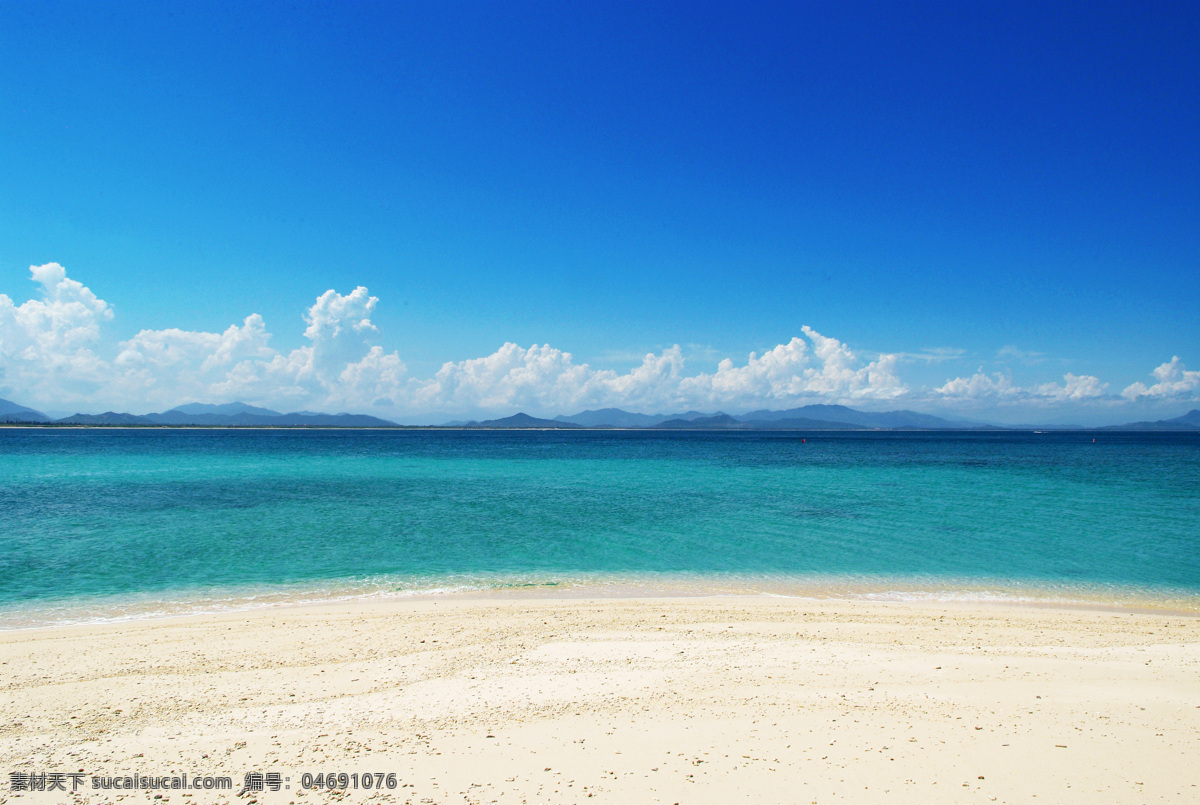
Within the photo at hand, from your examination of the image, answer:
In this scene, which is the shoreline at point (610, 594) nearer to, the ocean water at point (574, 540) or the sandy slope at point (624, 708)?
the ocean water at point (574, 540)

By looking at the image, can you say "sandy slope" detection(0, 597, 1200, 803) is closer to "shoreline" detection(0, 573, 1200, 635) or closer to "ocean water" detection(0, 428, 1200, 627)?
"shoreline" detection(0, 573, 1200, 635)

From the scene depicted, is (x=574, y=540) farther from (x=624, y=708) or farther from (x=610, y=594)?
(x=624, y=708)

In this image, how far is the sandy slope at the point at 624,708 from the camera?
482 cm

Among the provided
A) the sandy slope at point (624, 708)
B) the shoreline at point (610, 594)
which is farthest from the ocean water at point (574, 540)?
the sandy slope at point (624, 708)

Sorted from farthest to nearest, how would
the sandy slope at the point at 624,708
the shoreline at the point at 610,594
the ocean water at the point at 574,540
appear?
the ocean water at the point at 574,540
the shoreline at the point at 610,594
the sandy slope at the point at 624,708

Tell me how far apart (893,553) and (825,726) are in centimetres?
1263

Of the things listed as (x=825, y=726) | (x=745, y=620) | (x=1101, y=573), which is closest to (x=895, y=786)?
(x=825, y=726)

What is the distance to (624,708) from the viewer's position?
6.25 meters

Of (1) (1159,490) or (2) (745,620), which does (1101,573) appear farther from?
(1) (1159,490)

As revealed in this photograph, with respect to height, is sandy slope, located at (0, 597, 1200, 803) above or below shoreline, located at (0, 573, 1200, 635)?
above

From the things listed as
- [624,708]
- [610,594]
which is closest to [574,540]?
[610,594]

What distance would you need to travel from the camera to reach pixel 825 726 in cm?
577

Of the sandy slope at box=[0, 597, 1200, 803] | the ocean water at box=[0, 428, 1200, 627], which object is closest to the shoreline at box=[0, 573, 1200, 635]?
the ocean water at box=[0, 428, 1200, 627]

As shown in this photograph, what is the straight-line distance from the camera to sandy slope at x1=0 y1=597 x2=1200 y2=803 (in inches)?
190
